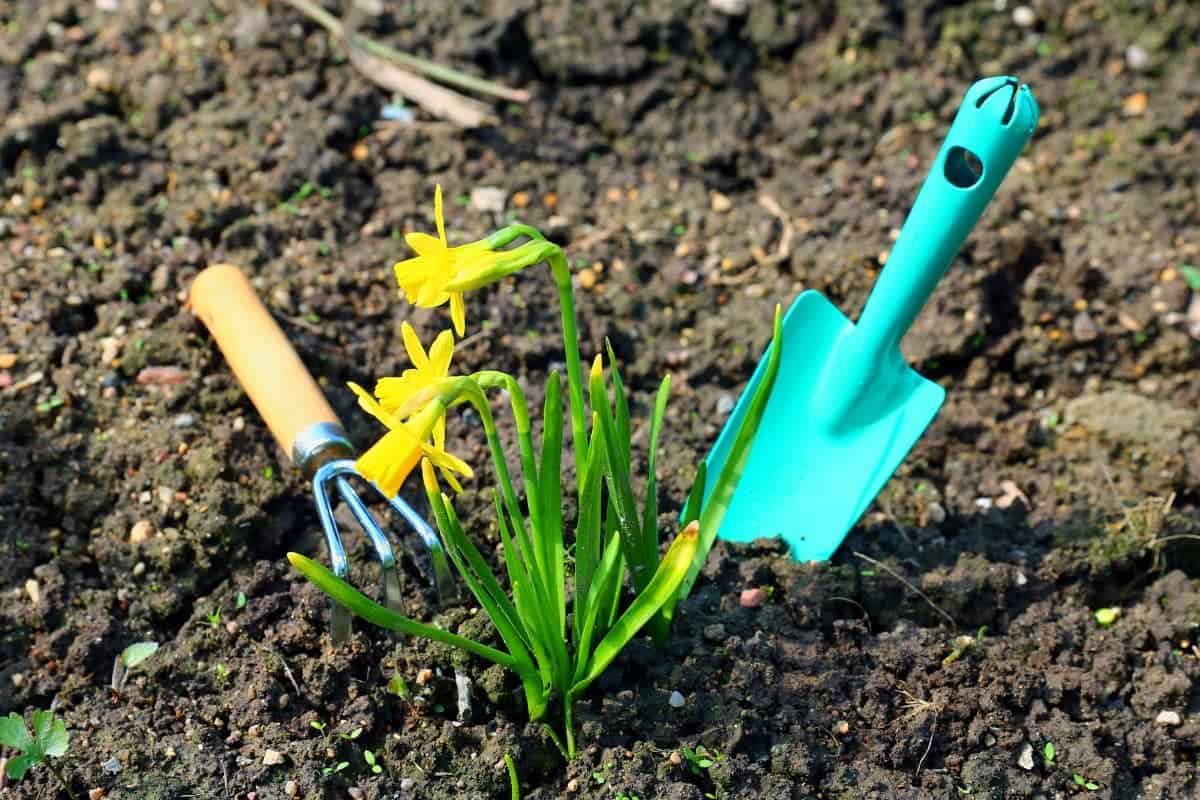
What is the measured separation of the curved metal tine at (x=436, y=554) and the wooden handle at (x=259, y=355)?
23 centimetres

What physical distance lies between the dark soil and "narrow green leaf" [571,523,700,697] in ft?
0.36

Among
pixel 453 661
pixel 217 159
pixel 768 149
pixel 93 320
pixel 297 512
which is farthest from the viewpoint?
pixel 768 149

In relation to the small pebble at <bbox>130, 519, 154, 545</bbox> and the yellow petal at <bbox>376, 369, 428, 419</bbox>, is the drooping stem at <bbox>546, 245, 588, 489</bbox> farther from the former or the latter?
the small pebble at <bbox>130, 519, 154, 545</bbox>

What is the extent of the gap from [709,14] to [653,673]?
5.89ft

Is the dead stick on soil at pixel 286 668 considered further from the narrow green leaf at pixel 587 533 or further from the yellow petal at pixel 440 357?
the yellow petal at pixel 440 357

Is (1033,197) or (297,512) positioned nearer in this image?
(297,512)

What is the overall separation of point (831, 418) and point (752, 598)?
33 centimetres

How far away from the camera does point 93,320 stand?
2361 mm

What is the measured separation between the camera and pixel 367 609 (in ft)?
4.84

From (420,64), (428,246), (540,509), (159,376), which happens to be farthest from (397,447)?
(420,64)

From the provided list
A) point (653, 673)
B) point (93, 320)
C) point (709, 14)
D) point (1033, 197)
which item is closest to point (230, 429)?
point (93, 320)

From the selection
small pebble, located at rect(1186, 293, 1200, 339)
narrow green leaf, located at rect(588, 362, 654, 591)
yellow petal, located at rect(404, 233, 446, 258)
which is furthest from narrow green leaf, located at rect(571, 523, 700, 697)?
small pebble, located at rect(1186, 293, 1200, 339)

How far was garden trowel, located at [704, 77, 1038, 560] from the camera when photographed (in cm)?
195

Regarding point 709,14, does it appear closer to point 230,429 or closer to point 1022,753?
point 230,429
